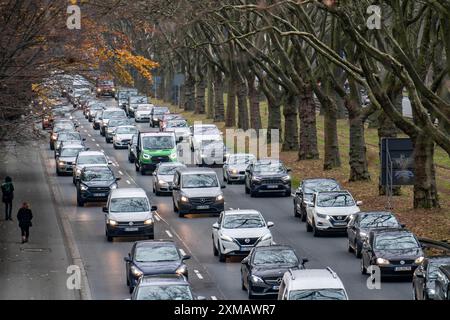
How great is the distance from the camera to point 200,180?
49.1 m

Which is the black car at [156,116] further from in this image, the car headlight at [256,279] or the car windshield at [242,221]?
the car headlight at [256,279]

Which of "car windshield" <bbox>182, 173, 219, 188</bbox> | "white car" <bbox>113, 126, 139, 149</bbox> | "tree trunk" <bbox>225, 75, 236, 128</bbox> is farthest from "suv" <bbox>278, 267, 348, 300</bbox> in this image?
"tree trunk" <bbox>225, 75, 236, 128</bbox>

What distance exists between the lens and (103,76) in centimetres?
4803

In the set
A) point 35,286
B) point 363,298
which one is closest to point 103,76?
point 35,286

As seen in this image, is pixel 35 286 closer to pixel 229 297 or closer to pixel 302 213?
pixel 229 297

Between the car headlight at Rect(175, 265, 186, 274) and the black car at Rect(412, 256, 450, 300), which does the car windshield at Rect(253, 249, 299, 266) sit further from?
the black car at Rect(412, 256, 450, 300)

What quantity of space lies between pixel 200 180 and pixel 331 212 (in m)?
8.26

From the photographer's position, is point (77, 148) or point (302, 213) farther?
point (77, 148)

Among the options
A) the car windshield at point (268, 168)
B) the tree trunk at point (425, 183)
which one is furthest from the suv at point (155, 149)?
the tree trunk at point (425, 183)

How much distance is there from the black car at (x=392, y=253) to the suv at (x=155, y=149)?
29211mm

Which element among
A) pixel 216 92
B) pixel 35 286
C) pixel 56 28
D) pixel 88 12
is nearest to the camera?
pixel 35 286

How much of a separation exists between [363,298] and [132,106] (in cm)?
7563

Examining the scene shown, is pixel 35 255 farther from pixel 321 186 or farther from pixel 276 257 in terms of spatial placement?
pixel 321 186

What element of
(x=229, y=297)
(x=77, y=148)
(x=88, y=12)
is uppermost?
(x=88, y=12)
